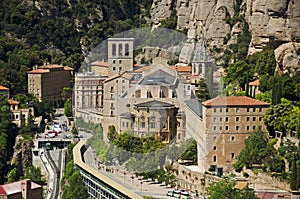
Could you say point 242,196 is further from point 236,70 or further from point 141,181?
point 236,70

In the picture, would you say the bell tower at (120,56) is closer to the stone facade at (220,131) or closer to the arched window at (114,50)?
the arched window at (114,50)

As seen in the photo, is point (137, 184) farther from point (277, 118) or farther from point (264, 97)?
point (264, 97)

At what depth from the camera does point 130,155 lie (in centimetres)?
2091

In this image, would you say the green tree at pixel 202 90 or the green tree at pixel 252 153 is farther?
the green tree at pixel 202 90

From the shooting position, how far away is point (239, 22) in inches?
1328

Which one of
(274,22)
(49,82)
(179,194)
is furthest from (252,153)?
(49,82)

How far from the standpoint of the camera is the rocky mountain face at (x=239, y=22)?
25844mm

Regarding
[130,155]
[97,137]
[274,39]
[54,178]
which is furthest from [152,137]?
[274,39]

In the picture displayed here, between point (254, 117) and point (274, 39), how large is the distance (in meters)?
6.49

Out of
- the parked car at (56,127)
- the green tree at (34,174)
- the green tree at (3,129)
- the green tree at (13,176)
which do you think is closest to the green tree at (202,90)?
the green tree at (34,174)

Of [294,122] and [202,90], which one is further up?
[202,90]

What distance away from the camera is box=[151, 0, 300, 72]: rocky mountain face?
25844mm

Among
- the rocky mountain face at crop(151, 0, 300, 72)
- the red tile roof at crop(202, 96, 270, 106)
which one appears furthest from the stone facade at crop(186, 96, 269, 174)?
the rocky mountain face at crop(151, 0, 300, 72)

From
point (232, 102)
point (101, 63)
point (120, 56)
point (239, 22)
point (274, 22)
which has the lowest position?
point (232, 102)
